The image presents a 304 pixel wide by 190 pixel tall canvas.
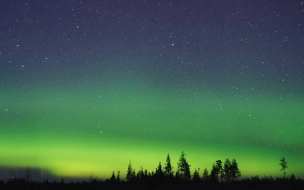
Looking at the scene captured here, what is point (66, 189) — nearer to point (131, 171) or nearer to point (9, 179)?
point (9, 179)

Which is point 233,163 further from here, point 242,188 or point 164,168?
point 242,188

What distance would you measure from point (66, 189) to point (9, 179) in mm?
11792

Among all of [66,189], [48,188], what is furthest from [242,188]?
[48,188]

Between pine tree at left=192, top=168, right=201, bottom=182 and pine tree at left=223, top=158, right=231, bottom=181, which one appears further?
pine tree at left=223, top=158, right=231, bottom=181

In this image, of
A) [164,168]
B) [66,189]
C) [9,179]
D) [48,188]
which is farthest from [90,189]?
[164,168]

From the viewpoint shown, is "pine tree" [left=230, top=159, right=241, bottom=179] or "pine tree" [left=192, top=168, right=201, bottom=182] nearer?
"pine tree" [left=192, top=168, right=201, bottom=182]

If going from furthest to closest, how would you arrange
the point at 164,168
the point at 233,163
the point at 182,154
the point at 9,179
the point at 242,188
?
the point at 233,163, the point at 182,154, the point at 164,168, the point at 9,179, the point at 242,188

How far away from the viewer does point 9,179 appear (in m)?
47.7

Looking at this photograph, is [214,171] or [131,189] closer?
[131,189]

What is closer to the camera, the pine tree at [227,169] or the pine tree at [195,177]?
the pine tree at [195,177]

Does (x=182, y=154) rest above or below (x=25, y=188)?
above

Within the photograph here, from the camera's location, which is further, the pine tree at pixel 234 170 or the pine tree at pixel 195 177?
the pine tree at pixel 234 170

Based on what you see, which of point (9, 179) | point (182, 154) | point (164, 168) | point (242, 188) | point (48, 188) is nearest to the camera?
point (242, 188)

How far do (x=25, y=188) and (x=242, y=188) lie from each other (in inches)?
1194
